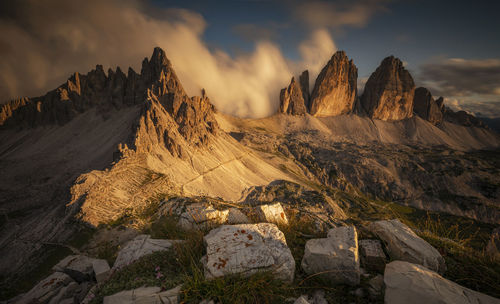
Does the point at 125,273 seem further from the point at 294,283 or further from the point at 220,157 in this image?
the point at 220,157

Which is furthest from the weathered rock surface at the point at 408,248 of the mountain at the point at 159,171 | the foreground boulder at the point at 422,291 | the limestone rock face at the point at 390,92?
the limestone rock face at the point at 390,92

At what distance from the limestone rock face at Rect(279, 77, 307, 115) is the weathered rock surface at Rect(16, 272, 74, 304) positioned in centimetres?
19121

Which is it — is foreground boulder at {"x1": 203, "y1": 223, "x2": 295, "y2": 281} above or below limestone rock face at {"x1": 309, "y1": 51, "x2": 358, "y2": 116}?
below

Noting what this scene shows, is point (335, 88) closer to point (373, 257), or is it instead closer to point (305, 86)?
point (305, 86)

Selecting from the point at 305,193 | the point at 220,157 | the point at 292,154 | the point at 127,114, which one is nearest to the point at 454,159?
the point at 292,154

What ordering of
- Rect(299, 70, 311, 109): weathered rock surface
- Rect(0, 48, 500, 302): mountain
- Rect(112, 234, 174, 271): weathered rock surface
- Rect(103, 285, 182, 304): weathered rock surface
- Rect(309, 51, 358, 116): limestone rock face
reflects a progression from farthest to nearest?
Rect(299, 70, 311, 109): weathered rock surface < Rect(309, 51, 358, 116): limestone rock face < Rect(0, 48, 500, 302): mountain < Rect(112, 234, 174, 271): weathered rock surface < Rect(103, 285, 182, 304): weathered rock surface

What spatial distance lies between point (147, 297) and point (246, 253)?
199 centimetres

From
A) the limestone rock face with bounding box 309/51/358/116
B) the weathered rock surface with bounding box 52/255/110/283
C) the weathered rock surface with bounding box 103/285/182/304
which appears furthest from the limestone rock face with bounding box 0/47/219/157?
the limestone rock face with bounding box 309/51/358/116

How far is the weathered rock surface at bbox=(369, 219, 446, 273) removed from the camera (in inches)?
172

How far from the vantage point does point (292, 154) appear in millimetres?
123375

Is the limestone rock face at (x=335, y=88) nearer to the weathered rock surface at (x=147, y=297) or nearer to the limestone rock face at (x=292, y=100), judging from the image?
the limestone rock face at (x=292, y=100)

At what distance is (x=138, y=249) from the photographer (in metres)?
5.57

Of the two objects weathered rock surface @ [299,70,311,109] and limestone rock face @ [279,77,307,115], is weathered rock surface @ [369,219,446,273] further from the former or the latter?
weathered rock surface @ [299,70,311,109]

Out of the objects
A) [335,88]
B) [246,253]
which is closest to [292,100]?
[335,88]
